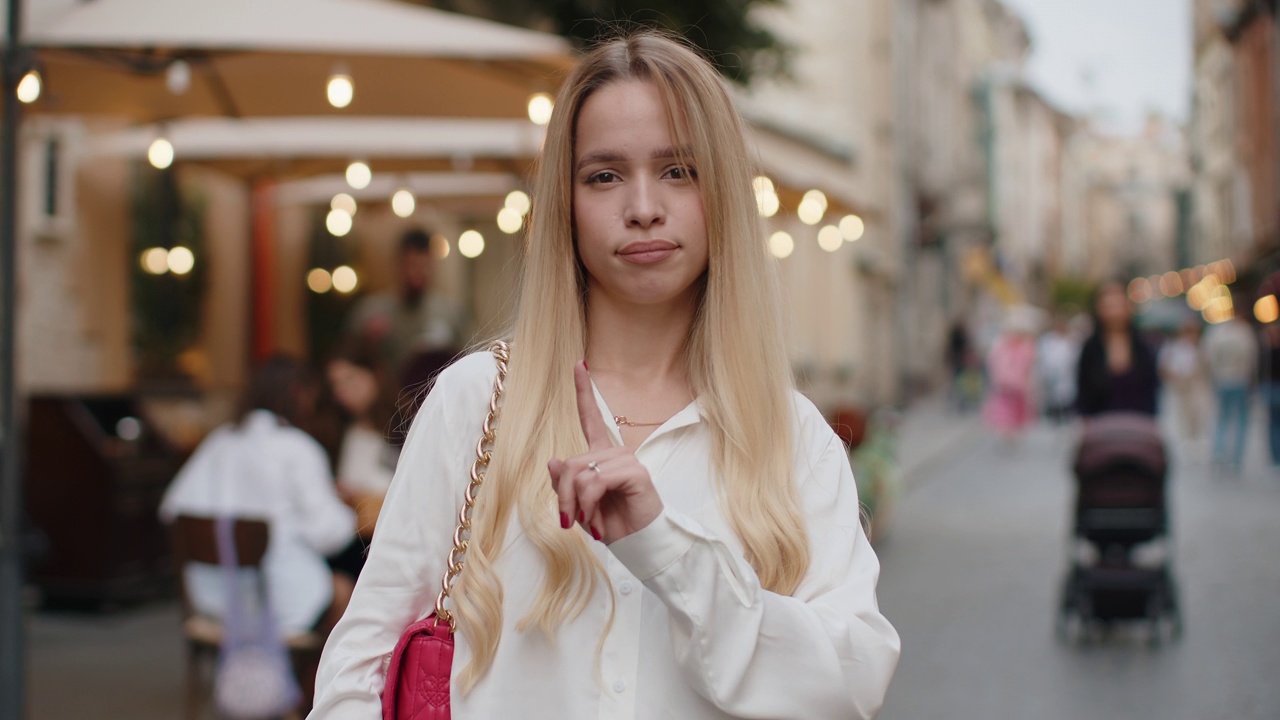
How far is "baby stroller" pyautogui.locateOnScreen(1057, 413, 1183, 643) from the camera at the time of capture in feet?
25.5

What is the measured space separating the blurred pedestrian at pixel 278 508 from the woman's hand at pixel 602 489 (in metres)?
4.13

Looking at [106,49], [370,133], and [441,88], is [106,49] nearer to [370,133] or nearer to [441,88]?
[441,88]

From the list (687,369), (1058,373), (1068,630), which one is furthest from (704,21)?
(1058,373)

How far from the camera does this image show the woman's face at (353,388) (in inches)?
259

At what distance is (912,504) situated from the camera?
15125 mm

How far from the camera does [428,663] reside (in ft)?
6.13

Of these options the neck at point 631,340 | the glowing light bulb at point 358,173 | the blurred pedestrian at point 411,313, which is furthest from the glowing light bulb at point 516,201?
the neck at point 631,340

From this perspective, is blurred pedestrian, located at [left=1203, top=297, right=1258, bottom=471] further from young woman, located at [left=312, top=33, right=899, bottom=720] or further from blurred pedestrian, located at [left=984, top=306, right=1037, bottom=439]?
young woman, located at [left=312, top=33, right=899, bottom=720]

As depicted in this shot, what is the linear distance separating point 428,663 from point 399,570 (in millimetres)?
130

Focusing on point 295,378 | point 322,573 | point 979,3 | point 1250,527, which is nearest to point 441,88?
point 295,378

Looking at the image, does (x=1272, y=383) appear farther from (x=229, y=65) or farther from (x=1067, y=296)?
(x=1067, y=296)

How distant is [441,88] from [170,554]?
12.5ft

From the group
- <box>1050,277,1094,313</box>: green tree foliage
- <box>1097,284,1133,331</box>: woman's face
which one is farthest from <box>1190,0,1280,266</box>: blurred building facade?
<box>1097,284,1133,331</box>: woman's face

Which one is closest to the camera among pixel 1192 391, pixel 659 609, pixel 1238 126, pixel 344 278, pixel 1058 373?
pixel 659 609
